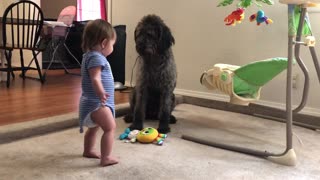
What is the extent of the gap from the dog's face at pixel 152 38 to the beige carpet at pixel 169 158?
0.59 meters

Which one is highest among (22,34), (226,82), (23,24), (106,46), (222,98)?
(23,24)

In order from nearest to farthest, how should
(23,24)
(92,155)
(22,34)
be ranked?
(92,155), (23,24), (22,34)

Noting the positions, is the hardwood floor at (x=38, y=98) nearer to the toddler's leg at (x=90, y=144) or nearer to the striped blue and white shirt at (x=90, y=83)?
the toddler's leg at (x=90, y=144)

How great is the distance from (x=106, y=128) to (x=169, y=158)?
0.41 m

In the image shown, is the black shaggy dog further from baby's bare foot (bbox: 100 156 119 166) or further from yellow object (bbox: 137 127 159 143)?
baby's bare foot (bbox: 100 156 119 166)

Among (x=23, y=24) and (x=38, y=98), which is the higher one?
(x=23, y=24)

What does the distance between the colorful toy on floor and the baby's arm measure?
54 cm

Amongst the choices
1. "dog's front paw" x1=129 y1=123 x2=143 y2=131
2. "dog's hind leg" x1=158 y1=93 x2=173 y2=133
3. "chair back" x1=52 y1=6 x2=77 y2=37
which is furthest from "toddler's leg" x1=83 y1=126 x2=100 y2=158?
"chair back" x1=52 y1=6 x2=77 y2=37

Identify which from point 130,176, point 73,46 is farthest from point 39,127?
point 73,46

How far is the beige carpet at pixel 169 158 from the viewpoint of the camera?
1655 millimetres

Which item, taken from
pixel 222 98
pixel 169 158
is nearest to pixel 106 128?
pixel 169 158

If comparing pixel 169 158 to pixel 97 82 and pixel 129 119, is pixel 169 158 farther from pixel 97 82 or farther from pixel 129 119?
pixel 129 119

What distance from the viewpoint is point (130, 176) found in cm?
162

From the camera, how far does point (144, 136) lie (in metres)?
2.13
